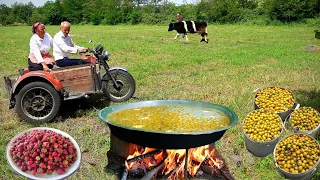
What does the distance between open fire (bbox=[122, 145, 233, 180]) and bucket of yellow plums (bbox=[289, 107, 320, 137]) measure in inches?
61.7

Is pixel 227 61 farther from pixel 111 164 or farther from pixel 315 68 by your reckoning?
pixel 111 164

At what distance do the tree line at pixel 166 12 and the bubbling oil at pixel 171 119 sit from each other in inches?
821

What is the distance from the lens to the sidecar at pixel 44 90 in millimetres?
5371

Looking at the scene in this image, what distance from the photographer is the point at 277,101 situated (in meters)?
5.41

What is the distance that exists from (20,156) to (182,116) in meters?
1.69

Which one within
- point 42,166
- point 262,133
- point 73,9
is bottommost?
point 262,133

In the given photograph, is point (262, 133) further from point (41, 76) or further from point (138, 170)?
point (41, 76)

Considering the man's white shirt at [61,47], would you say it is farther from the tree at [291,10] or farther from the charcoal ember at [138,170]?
the tree at [291,10]

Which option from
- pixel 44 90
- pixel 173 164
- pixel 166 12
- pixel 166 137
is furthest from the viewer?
pixel 166 12

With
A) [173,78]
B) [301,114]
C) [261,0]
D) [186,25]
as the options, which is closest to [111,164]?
[301,114]

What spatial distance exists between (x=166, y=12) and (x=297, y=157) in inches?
1749

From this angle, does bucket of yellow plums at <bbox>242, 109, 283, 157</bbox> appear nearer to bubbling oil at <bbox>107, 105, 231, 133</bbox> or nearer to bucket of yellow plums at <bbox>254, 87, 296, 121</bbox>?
bucket of yellow plums at <bbox>254, 87, 296, 121</bbox>

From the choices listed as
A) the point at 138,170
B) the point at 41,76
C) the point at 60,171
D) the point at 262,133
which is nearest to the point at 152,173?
the point at 138,170

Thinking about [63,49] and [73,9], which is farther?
[73,9]
